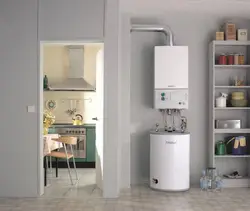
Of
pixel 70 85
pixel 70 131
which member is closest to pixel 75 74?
pixel 70 85

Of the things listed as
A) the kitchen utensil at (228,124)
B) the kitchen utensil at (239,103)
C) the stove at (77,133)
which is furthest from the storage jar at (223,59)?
the stove at (77,133)

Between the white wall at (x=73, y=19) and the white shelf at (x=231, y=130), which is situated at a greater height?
the white wall at (x=73, y=19)

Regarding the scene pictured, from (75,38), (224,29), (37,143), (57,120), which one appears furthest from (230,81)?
(57,120)

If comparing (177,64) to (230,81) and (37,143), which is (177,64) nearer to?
(230,81)

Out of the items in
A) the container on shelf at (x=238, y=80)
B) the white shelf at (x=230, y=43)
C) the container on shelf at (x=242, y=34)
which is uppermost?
the container on shelf at (x=242, y=34)

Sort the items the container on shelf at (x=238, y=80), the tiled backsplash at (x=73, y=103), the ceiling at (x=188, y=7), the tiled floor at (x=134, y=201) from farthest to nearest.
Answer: the tiled backsplash at (x=73, y=103), the container on shelf at (x=238, y=80), the ceiling at (x=188, y=7), the tiled floor at (x=134, y=201)

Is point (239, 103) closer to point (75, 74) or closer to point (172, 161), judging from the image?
point (172, 161)

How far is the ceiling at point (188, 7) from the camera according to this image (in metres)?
5.87

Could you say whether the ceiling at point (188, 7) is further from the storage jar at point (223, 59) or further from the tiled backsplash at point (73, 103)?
the tiled backsplash at point (73, 103)

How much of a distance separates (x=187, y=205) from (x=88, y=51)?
4.42 metres

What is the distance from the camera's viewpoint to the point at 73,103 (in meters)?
8.40

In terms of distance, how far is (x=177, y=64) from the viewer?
5984mm

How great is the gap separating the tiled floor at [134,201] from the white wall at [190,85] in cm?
59

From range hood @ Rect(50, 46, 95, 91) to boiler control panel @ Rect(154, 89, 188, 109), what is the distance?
97.9 inches
